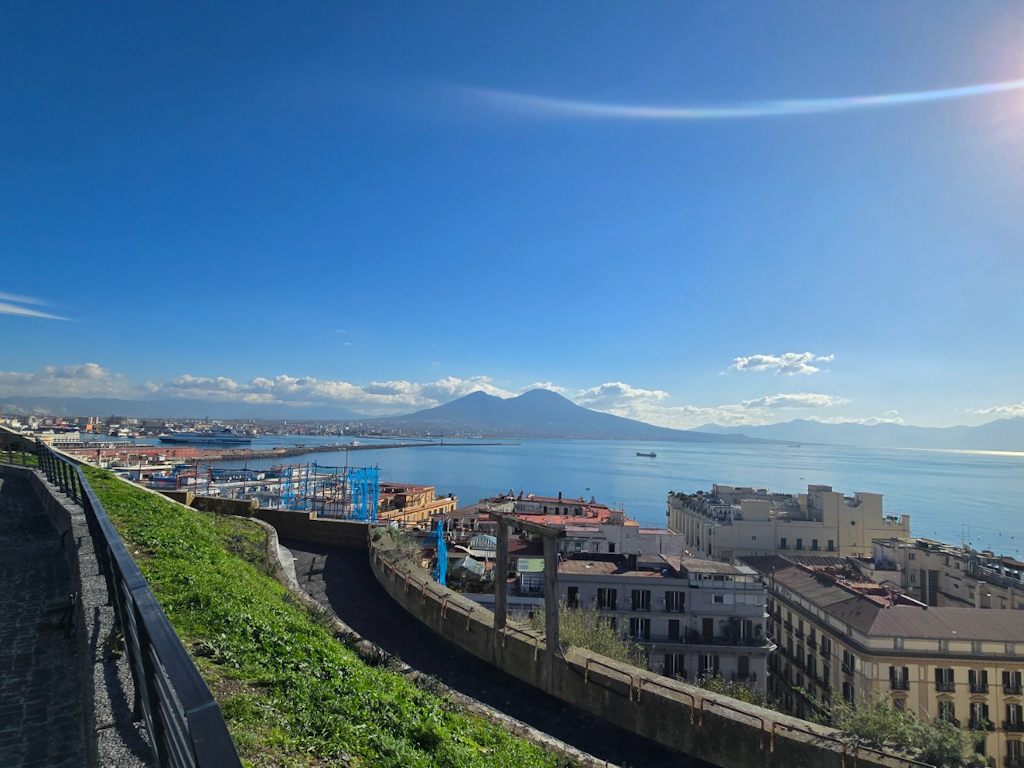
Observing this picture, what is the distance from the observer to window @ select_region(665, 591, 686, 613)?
2187 centimetres

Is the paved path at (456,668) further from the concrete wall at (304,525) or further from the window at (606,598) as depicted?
the window at (606,598)

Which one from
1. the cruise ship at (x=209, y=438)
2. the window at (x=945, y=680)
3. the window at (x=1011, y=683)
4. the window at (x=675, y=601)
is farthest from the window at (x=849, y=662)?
the cruise ship at (x=209, y=438)

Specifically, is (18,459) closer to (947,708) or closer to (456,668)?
(456,668)

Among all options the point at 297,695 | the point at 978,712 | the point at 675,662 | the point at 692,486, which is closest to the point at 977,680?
the point at 978,712

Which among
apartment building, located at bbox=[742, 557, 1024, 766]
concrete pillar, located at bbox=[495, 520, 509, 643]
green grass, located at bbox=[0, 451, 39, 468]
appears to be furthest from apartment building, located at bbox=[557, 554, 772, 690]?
green grass, located at bbox=[0, 451, 39, 468]

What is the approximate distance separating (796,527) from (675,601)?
29.2 metres

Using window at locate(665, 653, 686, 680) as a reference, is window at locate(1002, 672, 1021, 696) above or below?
above

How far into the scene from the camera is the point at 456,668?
710cm

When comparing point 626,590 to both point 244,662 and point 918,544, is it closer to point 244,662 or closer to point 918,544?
point 244,662

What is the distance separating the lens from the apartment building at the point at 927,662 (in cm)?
1897

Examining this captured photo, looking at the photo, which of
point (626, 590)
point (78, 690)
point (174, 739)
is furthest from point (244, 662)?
point (626, 590)

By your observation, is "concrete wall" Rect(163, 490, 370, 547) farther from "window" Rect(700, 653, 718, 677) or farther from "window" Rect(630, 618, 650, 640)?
"window" Rect(700, 653, 718, 677)

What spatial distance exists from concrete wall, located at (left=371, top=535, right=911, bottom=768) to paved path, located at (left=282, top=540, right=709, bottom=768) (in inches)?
5.1

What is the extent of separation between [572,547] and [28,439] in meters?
25.3
